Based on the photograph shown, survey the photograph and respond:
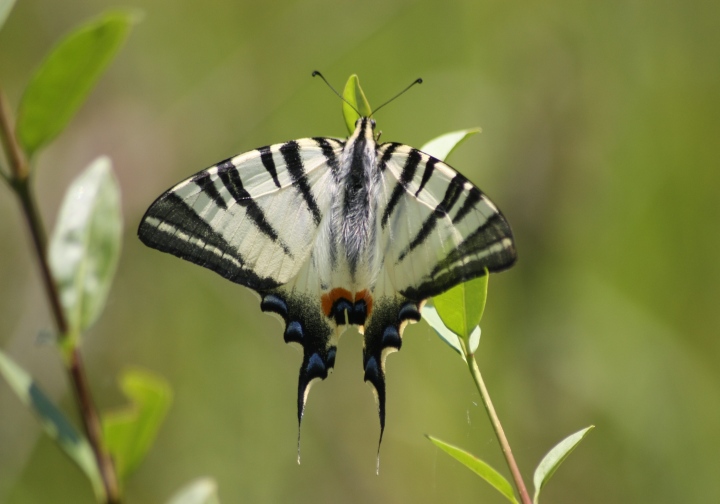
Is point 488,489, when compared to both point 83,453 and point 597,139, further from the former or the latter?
point 83,453

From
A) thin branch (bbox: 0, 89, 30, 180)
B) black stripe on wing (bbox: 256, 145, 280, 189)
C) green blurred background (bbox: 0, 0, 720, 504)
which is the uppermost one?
thin branch (bbox: 0, 89, 30, 180)

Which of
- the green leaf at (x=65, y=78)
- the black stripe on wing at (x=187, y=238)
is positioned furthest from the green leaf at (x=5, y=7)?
the black stripe on wing at (x=187, y=238)

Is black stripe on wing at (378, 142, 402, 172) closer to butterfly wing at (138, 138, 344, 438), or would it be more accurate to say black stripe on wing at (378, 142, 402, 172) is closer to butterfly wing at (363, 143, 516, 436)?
butterfly wing at (363, 143, 516, 436)

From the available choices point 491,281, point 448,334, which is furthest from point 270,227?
point 491,281

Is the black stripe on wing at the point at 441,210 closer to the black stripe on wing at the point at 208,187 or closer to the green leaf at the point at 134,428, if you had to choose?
the black stripe on wing at the point at 208,187

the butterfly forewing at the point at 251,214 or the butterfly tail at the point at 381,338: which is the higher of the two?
the butterfly forewing at the point at 251,214

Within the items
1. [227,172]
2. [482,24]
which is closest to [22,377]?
[227,172]

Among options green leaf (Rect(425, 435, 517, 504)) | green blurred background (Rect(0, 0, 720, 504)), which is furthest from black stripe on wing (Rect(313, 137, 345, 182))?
green blurred background (Rect(0, 0, 720, 504))
